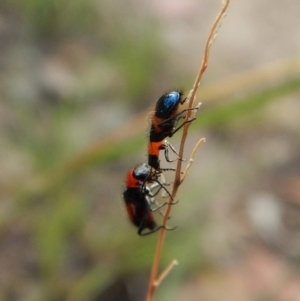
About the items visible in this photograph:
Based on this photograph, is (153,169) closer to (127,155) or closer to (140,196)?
(140,196)

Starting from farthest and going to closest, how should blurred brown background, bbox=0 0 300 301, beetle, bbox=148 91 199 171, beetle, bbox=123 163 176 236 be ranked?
blurred brown background, bbox=0 0 300 301 → beetle, bbox=123 163 176 236 → beetle, bbox=148 91 199 171

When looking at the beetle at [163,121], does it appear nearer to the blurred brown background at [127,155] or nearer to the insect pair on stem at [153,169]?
the insect pair on stem at [153,169]

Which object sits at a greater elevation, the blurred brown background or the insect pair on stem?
the blurred brown background

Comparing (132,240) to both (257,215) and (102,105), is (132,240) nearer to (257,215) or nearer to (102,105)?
(257,215)

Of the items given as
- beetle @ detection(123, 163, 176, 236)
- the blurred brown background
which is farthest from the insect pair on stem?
the blurred brown background

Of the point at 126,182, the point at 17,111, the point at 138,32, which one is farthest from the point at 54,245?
the point at 138,32

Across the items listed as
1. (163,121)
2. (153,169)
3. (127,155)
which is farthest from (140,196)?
(127,155)

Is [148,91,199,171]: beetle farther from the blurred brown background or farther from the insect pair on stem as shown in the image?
the blurred brown background

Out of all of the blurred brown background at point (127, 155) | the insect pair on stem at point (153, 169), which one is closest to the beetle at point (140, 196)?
the insect pair on stem at point (153, 169)
